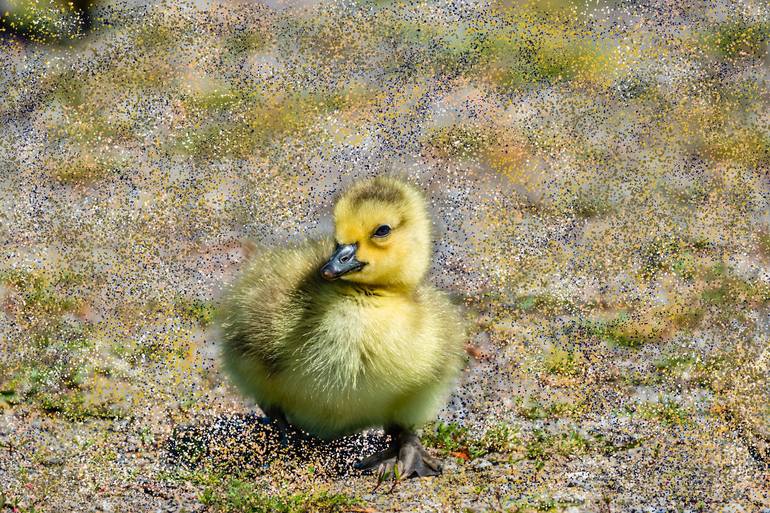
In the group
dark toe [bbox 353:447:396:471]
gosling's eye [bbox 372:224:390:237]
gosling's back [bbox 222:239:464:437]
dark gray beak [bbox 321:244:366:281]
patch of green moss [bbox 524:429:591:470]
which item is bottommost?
dark toe [bbox 353:447:396:471]

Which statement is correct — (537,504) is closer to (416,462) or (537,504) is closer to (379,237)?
(416,462)

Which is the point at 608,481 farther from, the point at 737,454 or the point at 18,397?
the point at 18,397

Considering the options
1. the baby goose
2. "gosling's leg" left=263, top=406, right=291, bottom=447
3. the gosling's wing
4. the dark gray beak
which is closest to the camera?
the dark gray beak

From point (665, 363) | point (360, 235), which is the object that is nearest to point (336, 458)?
point (360, 235)

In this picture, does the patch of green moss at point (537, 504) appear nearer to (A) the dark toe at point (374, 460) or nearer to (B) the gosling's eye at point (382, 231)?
(A) the dark toe at point (374, 460)

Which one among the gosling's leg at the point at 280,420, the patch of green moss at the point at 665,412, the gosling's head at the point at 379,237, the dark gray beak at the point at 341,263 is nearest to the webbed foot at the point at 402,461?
the gosling's leg at the point at 280,420

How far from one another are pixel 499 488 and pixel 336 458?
714 mm

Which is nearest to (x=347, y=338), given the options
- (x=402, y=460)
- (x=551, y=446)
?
(x=402, y=460)

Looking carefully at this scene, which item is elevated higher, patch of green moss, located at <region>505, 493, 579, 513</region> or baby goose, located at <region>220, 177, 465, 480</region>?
baby goose, located at <region>220, 177, 465, 480</region>

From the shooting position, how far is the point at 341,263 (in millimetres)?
4035

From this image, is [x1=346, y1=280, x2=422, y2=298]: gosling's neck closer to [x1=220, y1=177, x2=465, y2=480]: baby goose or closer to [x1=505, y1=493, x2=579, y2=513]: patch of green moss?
[x1=220, y1=177, x2=465, y2=480]: baby goose

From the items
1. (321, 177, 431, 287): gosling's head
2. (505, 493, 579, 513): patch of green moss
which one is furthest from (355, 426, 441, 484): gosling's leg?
(321, 177, 431, 287): gosling's head

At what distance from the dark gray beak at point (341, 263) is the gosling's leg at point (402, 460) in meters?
0.89

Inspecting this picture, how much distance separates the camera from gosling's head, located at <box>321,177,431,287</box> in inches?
160
